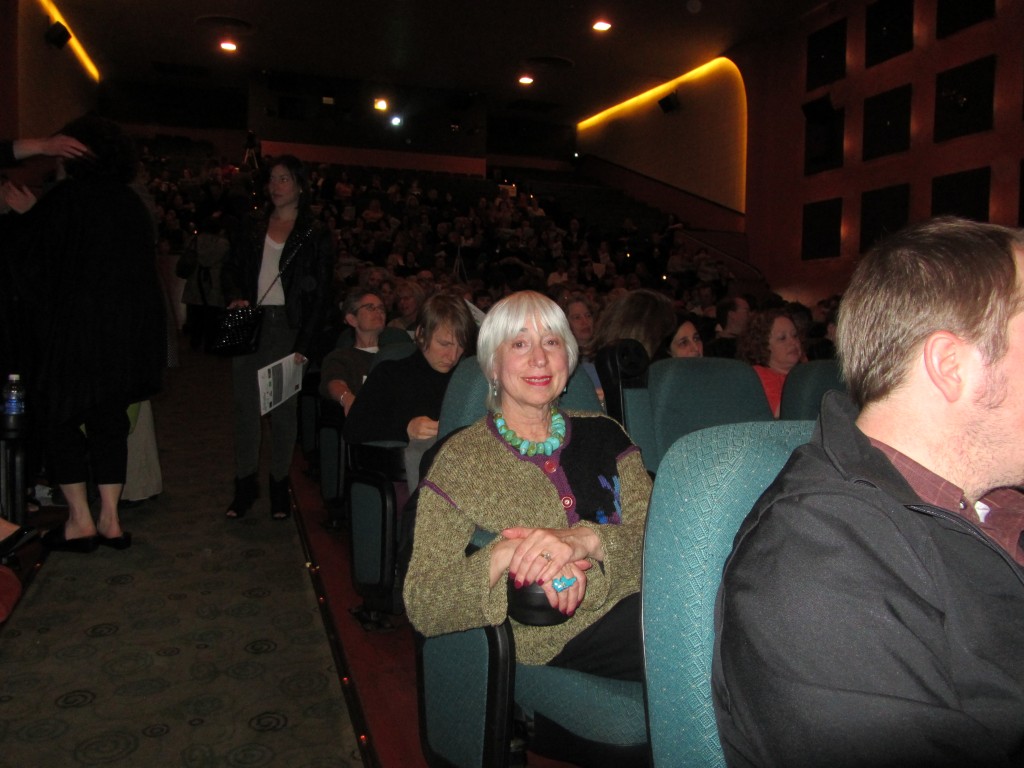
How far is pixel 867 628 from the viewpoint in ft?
2.34

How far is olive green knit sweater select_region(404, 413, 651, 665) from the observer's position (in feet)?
4.13

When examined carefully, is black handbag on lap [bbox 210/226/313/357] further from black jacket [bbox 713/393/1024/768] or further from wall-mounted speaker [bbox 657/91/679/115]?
wall-mounted speaker [bbox 657/91/679/115]

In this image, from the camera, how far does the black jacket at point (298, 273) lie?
3248 millimetres

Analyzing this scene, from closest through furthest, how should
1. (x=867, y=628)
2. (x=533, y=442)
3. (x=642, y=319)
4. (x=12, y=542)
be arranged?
(x=867, y=628) → (x=533, y=442) → (x=12, y=542) → (x=642, y=319)

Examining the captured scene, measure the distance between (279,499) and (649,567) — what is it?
9.37 ft

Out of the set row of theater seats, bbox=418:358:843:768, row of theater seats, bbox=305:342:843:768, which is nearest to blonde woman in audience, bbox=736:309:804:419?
row of theater seats, bbox=305:342:843:768

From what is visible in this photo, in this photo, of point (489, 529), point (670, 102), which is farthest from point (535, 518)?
point (670, 102)

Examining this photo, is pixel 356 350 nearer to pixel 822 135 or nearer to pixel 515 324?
pixel 515 324

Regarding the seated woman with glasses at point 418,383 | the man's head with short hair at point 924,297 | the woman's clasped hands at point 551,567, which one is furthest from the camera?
the seated woman with glasses at point 418,383

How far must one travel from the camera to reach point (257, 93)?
16.2m

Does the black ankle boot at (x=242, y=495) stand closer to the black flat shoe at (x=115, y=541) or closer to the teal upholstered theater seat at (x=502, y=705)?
the black flat shoe at (x=115, y=541)

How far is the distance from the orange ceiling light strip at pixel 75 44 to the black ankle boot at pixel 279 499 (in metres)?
10.2

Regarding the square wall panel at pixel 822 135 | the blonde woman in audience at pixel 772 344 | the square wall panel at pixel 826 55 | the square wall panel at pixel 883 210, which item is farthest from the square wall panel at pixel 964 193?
the blonde woman in audience at pixel 772 344

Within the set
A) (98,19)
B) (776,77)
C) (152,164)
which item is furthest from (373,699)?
(152,164)
